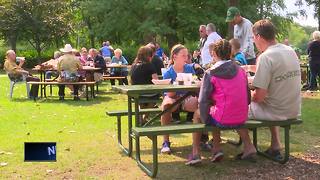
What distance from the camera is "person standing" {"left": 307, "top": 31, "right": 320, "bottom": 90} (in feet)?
47.5

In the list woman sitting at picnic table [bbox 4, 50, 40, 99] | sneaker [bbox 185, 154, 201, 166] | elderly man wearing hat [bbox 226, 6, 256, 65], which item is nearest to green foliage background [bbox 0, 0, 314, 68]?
woman sitting at picnic table [bbox 4, 50, 40, 99]

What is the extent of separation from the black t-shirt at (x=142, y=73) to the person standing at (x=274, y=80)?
2.59 metres

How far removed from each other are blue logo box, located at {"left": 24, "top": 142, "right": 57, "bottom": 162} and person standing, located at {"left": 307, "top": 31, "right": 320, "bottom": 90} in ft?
34.0

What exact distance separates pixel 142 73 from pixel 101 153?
2043mm

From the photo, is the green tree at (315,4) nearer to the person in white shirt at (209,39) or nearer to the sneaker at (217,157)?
the person in white shirt at (209,39)

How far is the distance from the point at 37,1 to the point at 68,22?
2.74m

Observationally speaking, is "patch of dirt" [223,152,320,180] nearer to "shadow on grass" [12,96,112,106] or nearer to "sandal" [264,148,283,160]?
"sandal" [264,148,283,160]

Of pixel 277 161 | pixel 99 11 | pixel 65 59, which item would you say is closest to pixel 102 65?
pixel 65 59

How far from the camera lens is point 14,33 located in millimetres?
32500

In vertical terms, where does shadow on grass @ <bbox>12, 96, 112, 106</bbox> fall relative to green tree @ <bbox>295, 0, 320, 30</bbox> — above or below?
below

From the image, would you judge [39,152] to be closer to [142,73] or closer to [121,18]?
[142,73]

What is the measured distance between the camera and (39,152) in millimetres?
5879

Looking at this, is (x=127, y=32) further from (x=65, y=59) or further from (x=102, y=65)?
(x=65, y=59)

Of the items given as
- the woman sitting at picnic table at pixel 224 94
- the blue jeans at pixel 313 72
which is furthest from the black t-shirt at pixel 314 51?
the woman sitting at picnic table at pixel 224 94
